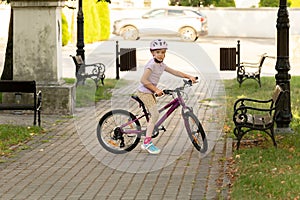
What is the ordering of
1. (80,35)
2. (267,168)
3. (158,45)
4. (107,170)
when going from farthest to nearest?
(80,35)
(158,45)
(107,170)
(267,168)

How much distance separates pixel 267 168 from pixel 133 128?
2.03 meters

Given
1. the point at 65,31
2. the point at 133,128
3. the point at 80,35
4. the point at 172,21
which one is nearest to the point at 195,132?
the point at 133,128

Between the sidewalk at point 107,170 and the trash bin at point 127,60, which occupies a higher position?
the trash bin at point 127,60

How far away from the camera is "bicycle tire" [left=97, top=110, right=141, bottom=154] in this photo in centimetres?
945

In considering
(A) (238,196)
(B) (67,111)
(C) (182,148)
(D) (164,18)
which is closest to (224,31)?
(D) (164,18)

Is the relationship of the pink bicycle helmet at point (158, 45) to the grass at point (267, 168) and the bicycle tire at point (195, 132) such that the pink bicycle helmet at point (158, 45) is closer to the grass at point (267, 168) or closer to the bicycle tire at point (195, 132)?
the bicycle tire at point (195, 132)

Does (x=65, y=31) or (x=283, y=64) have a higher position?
(x=65, y=31)

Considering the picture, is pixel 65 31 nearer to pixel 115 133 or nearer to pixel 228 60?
pixel 228 60

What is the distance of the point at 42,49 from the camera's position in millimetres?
12945

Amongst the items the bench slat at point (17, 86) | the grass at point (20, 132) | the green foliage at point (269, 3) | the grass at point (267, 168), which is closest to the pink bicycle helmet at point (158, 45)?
the grass at point (267, 168)

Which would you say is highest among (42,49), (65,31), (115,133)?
(65,31)

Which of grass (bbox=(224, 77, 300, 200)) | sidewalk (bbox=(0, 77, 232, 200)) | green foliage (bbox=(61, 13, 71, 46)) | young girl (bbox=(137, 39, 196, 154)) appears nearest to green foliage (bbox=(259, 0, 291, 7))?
green foliage (bbox=(61, 13, 71, 46))

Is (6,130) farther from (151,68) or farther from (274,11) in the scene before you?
(274,11)

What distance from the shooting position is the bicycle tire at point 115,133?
9453mm
